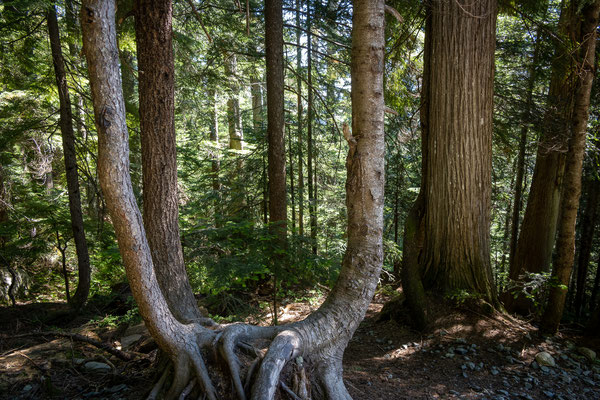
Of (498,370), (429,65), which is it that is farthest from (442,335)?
(429,65)

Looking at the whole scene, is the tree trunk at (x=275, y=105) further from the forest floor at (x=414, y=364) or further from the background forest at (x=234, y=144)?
the forest floor at (x=414, y=364)

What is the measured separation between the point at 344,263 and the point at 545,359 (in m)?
2.82

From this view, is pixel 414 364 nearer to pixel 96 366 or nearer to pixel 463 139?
pixel 463 139

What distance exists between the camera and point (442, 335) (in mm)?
4367

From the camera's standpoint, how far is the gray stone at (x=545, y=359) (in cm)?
376

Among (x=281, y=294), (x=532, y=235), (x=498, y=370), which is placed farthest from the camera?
(x=281, y=294)

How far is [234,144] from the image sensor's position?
12.5 m

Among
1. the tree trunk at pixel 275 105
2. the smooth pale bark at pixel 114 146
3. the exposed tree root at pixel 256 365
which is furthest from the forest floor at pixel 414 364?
the tree trunk at pixel 275 105

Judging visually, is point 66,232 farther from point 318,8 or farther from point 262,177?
point 318,8

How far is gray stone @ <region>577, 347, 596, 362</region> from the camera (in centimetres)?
391

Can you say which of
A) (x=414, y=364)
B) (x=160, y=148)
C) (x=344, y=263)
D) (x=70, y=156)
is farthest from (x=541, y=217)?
(x=70, y=156)

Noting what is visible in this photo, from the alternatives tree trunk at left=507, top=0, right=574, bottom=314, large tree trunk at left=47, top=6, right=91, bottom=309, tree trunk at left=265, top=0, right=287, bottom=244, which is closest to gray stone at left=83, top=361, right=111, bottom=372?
large tree trunk at left=47, top=6, right=91, bottom=309

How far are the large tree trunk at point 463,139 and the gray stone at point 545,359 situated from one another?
2.83ft

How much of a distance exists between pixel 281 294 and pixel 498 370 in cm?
405
